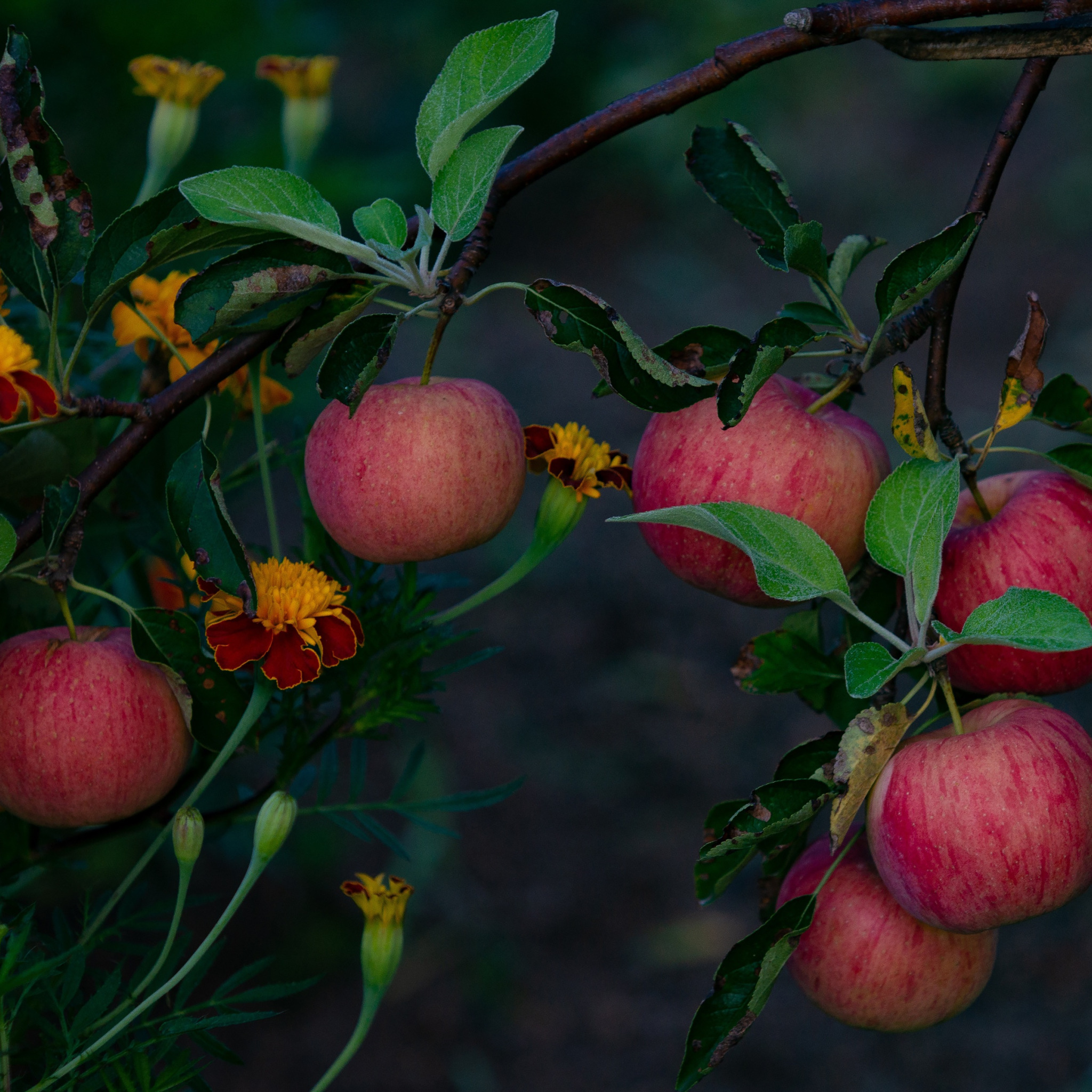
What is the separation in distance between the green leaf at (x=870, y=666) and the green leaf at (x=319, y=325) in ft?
0.57

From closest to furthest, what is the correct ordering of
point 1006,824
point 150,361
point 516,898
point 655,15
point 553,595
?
point 1006,824 → point 150,361 → point 516,898 → point 553,595 → point 655,15

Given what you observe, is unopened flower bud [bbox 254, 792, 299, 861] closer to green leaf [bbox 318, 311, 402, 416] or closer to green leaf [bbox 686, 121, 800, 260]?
green leaf [bbox 318, 311, 402, 416]

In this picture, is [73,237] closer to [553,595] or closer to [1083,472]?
[1083,472]

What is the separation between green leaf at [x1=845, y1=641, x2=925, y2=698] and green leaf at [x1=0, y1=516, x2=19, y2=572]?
24 cm

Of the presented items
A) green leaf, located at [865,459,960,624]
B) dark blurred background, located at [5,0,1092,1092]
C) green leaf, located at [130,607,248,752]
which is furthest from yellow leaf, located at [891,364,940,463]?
dark blurred background, located at [5,0,1092,1092]

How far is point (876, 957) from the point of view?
1.22 feet

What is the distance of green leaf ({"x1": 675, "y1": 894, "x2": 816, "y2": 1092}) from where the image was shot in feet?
1.06

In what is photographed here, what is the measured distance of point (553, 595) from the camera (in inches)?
66.1

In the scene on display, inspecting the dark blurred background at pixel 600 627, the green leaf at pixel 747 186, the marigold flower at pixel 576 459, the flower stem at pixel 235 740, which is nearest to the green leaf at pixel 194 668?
the flower stem at pixel 235 740

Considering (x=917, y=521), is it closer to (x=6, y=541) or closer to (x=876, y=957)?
(x=876, y=957)

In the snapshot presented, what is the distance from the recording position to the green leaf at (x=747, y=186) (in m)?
0.38

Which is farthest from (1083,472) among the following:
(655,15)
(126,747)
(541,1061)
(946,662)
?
(655,15)

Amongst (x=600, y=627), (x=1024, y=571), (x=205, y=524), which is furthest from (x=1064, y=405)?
(x=600, y=627)

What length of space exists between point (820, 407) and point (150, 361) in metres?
0.26
